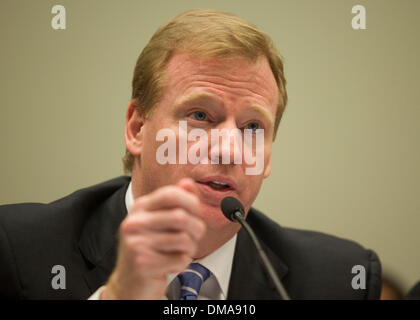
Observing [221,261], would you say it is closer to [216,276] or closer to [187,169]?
[216,276]

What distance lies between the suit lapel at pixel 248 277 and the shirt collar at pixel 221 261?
0.07 feet

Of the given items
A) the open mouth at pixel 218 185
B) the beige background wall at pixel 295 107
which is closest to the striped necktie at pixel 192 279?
the open mouth at pixel 218 185

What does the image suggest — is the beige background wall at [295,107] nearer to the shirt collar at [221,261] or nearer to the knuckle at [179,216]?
the shirt collar at [221,261]

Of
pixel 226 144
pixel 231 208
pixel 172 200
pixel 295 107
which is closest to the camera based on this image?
pixel 172 200

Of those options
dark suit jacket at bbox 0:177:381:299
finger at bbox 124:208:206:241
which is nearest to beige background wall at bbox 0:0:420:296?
dark suit jacket at bbox 0:177:381:299

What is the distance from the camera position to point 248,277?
158 centimetres

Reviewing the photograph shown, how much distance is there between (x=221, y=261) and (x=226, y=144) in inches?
17.3

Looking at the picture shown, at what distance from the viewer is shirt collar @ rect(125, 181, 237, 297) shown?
1.49 metres

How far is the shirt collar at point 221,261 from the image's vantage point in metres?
1.49

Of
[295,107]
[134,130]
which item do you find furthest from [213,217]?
[295,107]

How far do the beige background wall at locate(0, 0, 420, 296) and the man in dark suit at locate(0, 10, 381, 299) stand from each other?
34 cm

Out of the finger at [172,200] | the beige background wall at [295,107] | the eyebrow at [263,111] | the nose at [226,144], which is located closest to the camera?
the finger at [172,200]
